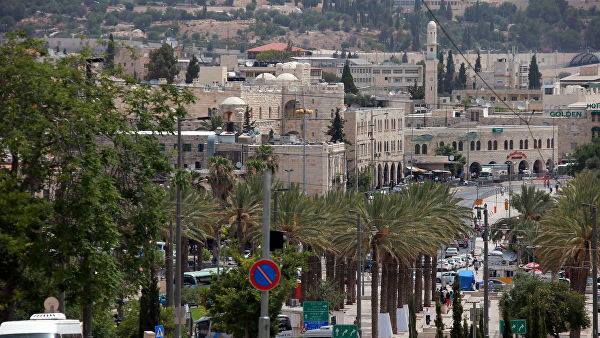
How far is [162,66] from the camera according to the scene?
604 feet

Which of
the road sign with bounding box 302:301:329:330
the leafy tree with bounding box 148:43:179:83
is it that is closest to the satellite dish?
the road sign with bounding box 302:301:329:330

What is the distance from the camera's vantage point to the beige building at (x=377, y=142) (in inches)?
5217

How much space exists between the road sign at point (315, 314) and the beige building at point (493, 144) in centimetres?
10070

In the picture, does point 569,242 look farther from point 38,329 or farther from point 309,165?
point 309,165

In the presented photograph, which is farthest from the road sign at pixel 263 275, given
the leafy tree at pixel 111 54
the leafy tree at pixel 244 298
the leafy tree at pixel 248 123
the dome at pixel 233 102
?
the dome at pixel 233 102

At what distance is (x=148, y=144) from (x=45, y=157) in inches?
83.3

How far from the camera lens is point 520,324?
49.5 metres

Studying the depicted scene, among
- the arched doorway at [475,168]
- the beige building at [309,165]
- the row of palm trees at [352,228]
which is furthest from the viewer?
the arched doorway at [475,168]

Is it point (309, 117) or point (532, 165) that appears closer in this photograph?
point (309, 117)

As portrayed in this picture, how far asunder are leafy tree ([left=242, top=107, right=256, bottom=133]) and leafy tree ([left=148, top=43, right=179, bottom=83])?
4884 centimetres

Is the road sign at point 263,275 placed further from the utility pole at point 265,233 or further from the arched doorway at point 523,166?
the arched doorway at point 523,166

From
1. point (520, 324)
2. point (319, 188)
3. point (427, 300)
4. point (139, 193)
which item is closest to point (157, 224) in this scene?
point (139, 193)

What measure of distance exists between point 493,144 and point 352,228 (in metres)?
102

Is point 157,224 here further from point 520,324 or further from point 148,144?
point 520,324
